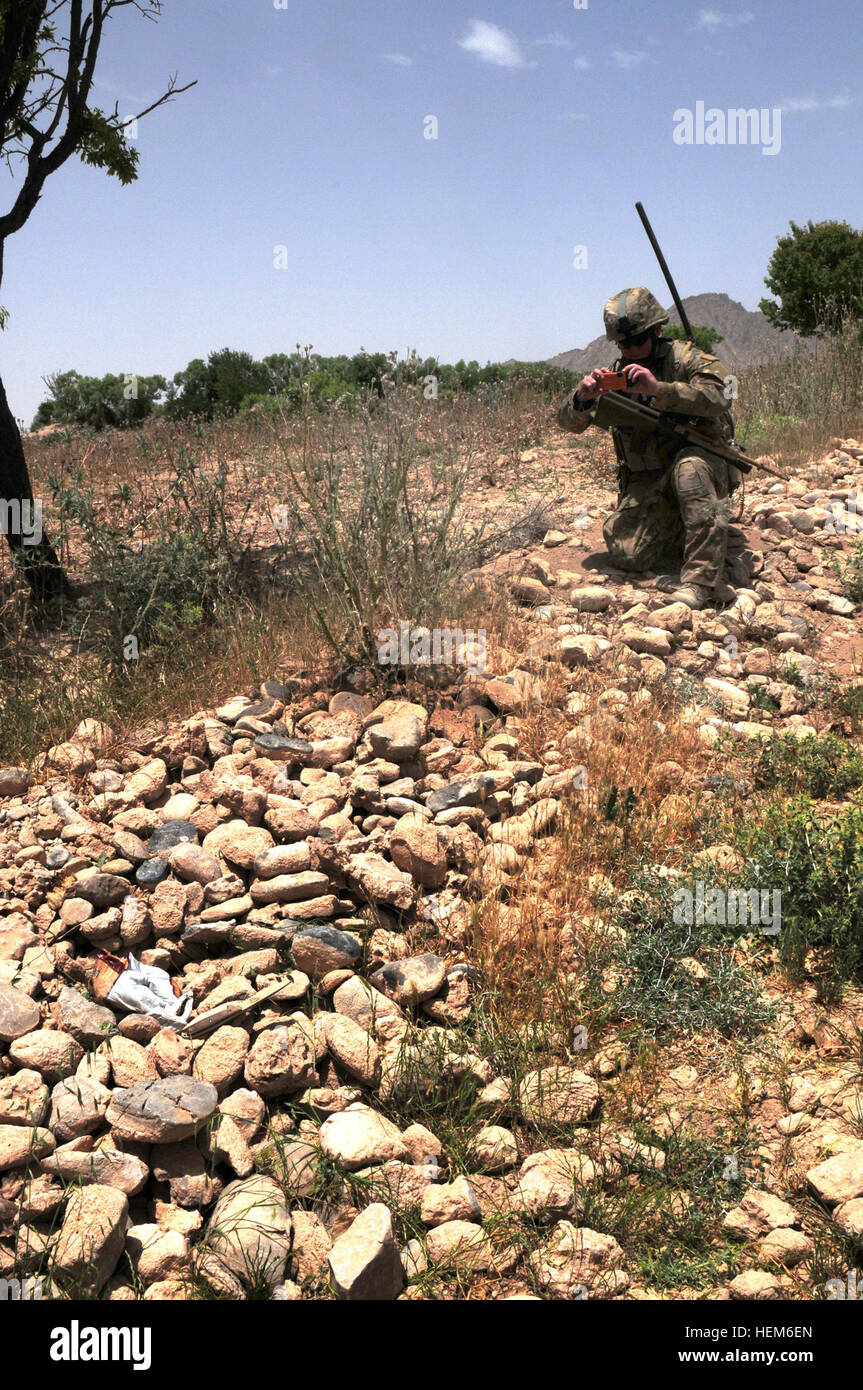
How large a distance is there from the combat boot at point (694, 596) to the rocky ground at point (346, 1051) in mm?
1530

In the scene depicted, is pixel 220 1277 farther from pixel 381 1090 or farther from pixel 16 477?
pixel 16 477

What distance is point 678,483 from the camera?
18.5 ft

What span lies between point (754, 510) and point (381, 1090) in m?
5.61

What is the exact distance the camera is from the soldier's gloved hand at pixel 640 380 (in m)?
5.37

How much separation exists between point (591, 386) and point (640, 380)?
30 centimetres

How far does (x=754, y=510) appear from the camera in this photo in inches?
270

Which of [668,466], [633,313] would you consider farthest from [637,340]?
[668,466]

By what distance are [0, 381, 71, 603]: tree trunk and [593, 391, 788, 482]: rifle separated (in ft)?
11.0

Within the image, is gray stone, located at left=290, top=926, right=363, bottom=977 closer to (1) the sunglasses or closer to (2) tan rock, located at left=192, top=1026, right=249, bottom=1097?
(2) tan rock, located at left=192, top=1026, right=249, bottom=1097

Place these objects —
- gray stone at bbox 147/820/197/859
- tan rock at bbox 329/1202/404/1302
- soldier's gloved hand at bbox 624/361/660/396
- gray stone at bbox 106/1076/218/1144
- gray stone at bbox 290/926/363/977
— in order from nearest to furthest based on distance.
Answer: tan rock at bbox 329/1202/404/1302
gray stone at bbox 106/1076/218/1144
gray stone at bbox 290/926/363/977
gray stone at bbox 147/820/197/859
soldier's gloved hand at bbox 624/361/660/396

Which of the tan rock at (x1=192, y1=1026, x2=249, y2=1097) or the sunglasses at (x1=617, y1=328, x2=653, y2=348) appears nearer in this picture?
the tan rock at (x1=192, y1=1026, x2=249, y2=1097)

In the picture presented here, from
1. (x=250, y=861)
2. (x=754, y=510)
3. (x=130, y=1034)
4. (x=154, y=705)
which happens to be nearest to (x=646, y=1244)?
(x=130, y=1034)

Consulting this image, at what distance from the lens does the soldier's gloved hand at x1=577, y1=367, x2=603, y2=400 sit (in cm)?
552

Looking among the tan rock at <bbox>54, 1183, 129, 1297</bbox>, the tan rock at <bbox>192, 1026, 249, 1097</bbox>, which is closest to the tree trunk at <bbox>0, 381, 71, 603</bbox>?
the tan rock at <bbox>192, 1026, 249, 1097</bbox>
